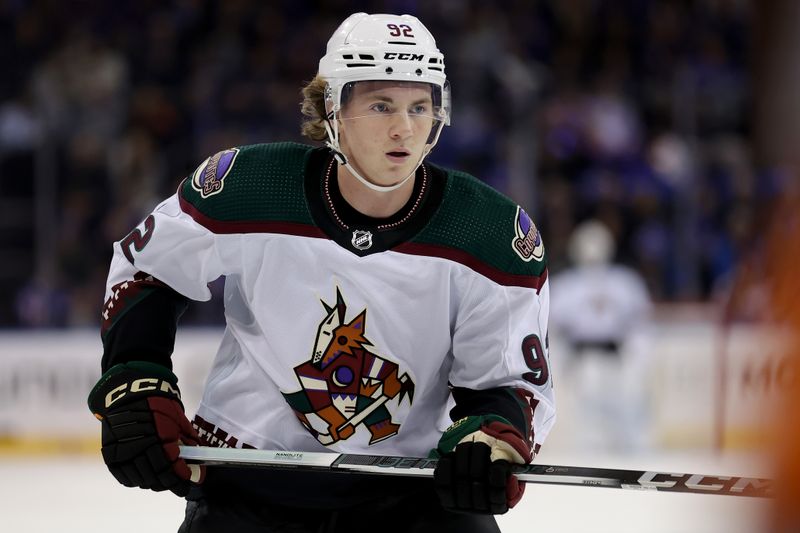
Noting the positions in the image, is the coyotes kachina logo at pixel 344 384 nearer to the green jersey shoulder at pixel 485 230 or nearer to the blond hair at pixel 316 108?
the green jersey shoulder at pixel 485 230

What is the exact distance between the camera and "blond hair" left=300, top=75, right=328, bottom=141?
222cm

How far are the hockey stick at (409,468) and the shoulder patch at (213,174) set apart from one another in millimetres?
454

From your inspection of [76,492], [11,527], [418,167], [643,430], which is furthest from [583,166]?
[418,167]

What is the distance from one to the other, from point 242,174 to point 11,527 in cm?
295

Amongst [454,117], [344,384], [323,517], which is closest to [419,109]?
[344,384]

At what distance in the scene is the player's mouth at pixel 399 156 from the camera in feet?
6.58

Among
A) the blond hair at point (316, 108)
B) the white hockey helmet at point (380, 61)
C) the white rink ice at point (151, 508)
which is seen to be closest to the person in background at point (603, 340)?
the white rink ice at point (151, 508)

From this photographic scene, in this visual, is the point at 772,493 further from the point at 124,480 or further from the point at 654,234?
the point at 654,234

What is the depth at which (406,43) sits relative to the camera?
6.77ft

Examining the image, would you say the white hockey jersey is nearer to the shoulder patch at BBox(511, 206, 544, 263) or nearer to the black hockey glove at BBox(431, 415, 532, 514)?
the shoulder patch at BBox(511, 206, 544, 263)

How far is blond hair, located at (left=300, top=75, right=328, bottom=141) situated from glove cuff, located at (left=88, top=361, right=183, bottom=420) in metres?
0.53

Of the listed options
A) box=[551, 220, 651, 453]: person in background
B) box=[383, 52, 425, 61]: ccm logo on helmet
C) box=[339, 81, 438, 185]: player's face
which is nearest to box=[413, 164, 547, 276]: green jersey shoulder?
box=[339, 81, 438, 185]: player's face

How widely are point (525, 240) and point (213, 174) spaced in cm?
57

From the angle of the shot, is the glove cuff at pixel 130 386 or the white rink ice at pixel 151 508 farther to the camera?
the white rink ice at pixel 151 508
